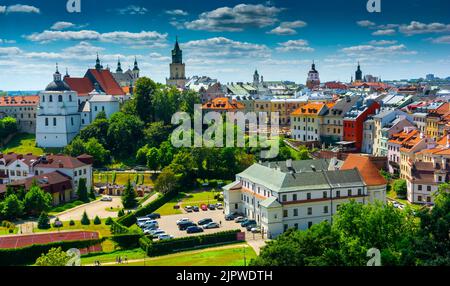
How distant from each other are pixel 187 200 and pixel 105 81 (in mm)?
37471

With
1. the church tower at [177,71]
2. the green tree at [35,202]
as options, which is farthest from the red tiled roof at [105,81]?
the green tree at [35,202]

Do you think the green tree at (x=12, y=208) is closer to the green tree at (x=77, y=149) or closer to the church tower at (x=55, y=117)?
the green tree at (x=77, y=149)

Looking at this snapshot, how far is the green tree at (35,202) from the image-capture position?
36.5 m

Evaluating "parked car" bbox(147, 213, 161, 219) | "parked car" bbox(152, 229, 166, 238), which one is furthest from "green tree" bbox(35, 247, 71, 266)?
"parked car" bbox(147, 213, 161, 219)

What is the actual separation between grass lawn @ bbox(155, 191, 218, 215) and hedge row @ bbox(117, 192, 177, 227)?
0.31m

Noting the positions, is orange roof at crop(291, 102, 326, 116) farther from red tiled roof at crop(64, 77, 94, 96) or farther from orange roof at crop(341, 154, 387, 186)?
red tiled roof at crop(64, 77, 94, 96)

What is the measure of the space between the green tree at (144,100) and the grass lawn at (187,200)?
1981 cm

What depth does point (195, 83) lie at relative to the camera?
9012 cm

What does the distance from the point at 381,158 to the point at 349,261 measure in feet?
95.7

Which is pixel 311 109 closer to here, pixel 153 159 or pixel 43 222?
pixel 153 159

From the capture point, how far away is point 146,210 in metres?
37.3

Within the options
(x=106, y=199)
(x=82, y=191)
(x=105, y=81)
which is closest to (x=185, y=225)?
(x=106, y=199)

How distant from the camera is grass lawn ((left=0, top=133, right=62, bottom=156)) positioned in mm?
59219

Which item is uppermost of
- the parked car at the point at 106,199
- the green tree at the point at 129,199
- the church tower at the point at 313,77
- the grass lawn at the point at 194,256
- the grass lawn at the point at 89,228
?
the church tower at the point at 313,77
